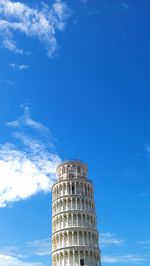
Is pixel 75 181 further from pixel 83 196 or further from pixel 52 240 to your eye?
pixel 52 240

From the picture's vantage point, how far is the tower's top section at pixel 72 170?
72188mm

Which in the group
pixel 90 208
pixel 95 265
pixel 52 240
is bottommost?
pixel 95 265

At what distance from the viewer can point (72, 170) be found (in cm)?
7312

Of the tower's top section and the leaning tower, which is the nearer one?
the leaning tower

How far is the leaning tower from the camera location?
201 feet

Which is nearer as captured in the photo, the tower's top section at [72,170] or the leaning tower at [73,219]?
the leaning tower at [73,219]

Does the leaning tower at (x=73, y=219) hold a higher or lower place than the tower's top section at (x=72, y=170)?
lower

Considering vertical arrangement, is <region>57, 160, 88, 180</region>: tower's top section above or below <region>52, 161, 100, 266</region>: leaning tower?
above

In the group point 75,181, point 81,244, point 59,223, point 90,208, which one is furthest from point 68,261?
point 75,181

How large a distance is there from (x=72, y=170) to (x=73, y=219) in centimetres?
1184

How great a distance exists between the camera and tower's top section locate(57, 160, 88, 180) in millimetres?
72188

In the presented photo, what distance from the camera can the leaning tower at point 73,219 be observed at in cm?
6131

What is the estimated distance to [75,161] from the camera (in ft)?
245

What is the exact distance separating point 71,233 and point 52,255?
236 inches
